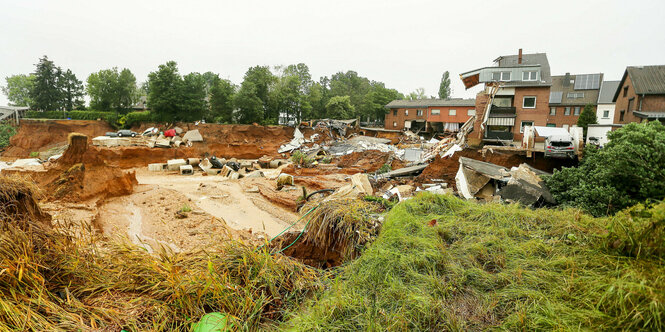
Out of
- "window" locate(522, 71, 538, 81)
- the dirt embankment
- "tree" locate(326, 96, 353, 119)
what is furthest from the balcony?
the dirt embankment

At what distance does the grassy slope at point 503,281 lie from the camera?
2.63m

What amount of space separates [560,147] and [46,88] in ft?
186

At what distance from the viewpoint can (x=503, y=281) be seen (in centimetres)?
351

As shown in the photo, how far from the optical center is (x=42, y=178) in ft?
39.3

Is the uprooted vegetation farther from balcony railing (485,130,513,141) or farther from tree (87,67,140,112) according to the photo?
tree (87,67,140,112)

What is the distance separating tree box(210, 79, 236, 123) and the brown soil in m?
30.0

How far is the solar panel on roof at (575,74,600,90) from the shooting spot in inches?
1550

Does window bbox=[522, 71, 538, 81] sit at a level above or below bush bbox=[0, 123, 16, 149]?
above

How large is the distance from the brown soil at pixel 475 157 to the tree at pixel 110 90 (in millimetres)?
41513

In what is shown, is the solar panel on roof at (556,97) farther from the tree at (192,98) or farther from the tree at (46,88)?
the tree at (46,88)

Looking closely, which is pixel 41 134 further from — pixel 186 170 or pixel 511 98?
pixel 511 98

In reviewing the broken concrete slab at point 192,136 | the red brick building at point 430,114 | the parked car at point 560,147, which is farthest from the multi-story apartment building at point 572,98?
the broken concrete slab at point 192,136

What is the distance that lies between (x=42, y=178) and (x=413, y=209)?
49.0 feet

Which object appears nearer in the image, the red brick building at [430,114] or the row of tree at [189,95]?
the row of tree at [189,95]
